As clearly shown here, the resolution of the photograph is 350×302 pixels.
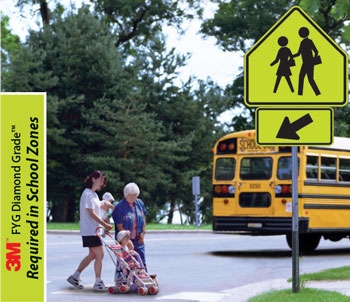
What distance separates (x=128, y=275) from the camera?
13094 mm

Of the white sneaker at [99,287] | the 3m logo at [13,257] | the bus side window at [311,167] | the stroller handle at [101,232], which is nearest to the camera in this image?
the 3m logo at [13,257]

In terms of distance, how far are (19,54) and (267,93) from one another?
117ft

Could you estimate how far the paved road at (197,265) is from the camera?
13.3 meters

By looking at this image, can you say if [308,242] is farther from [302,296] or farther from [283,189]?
[302,296]

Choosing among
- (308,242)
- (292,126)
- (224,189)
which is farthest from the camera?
(308,242)

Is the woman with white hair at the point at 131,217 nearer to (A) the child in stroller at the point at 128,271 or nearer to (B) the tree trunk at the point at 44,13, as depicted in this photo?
(A) the child in stroller at the point at 128,271

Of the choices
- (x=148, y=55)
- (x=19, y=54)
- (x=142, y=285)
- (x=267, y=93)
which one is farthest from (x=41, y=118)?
(x=148, y=55)

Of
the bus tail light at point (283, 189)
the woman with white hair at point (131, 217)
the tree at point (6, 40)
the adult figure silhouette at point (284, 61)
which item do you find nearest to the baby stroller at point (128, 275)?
the woman with white hair at point (131, 217)

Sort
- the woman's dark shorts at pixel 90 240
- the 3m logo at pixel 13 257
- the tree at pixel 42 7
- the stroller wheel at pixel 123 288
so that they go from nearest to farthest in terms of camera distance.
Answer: the 3m logo at pixel 13 257, the stroller wheel at pixel 123 288, the woman's dark shorts at pixel 90 240, the tree at pixel 42 7

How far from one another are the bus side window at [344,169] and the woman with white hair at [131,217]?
9.05 metres

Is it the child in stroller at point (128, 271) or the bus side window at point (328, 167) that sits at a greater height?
the bus side window at point (328, 167)

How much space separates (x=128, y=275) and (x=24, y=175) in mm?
8605

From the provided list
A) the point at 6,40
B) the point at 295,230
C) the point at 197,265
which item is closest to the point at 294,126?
the point at 295,230

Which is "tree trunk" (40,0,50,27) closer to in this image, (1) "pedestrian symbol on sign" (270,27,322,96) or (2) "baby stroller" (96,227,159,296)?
(2) "baby stroller" (96,227,159,296)
